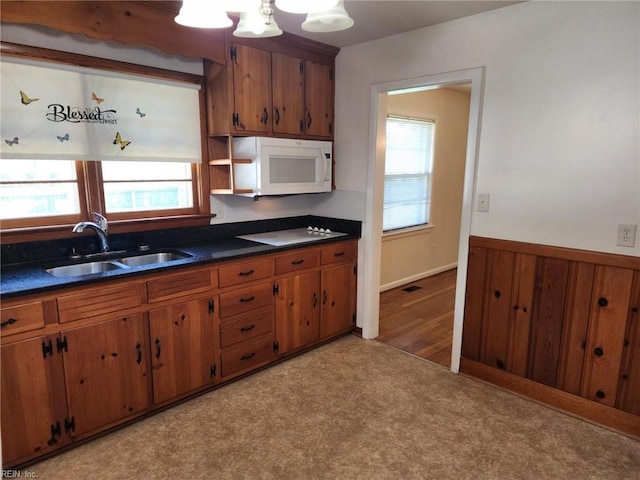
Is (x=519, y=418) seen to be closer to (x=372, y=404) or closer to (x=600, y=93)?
(x=372, y=404)

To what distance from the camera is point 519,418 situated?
2.42 metres

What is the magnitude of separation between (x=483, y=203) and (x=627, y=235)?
31.6 inches

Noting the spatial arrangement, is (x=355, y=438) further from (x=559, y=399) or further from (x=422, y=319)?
(x=422, y=319)

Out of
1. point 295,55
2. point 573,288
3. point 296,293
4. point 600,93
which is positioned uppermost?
point 295,55

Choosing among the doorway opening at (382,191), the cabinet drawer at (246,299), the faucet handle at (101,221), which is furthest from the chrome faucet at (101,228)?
the doorway opening at (382,191)

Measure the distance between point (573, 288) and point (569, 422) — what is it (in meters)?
0.79

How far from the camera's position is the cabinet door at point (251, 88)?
2.82m

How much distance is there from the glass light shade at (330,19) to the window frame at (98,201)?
4.87 feet

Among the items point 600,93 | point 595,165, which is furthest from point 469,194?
point 600,93

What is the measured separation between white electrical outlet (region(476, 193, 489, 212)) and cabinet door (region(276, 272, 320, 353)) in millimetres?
1290

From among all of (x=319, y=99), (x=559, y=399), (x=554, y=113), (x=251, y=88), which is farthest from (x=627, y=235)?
(x=251, y=88)

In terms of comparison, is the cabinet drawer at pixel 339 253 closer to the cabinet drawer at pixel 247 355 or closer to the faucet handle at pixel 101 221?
the cabinet drawer at pixel 247 355

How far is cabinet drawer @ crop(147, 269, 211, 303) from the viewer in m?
2.29

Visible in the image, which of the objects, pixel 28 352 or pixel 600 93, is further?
pixel 600 93
